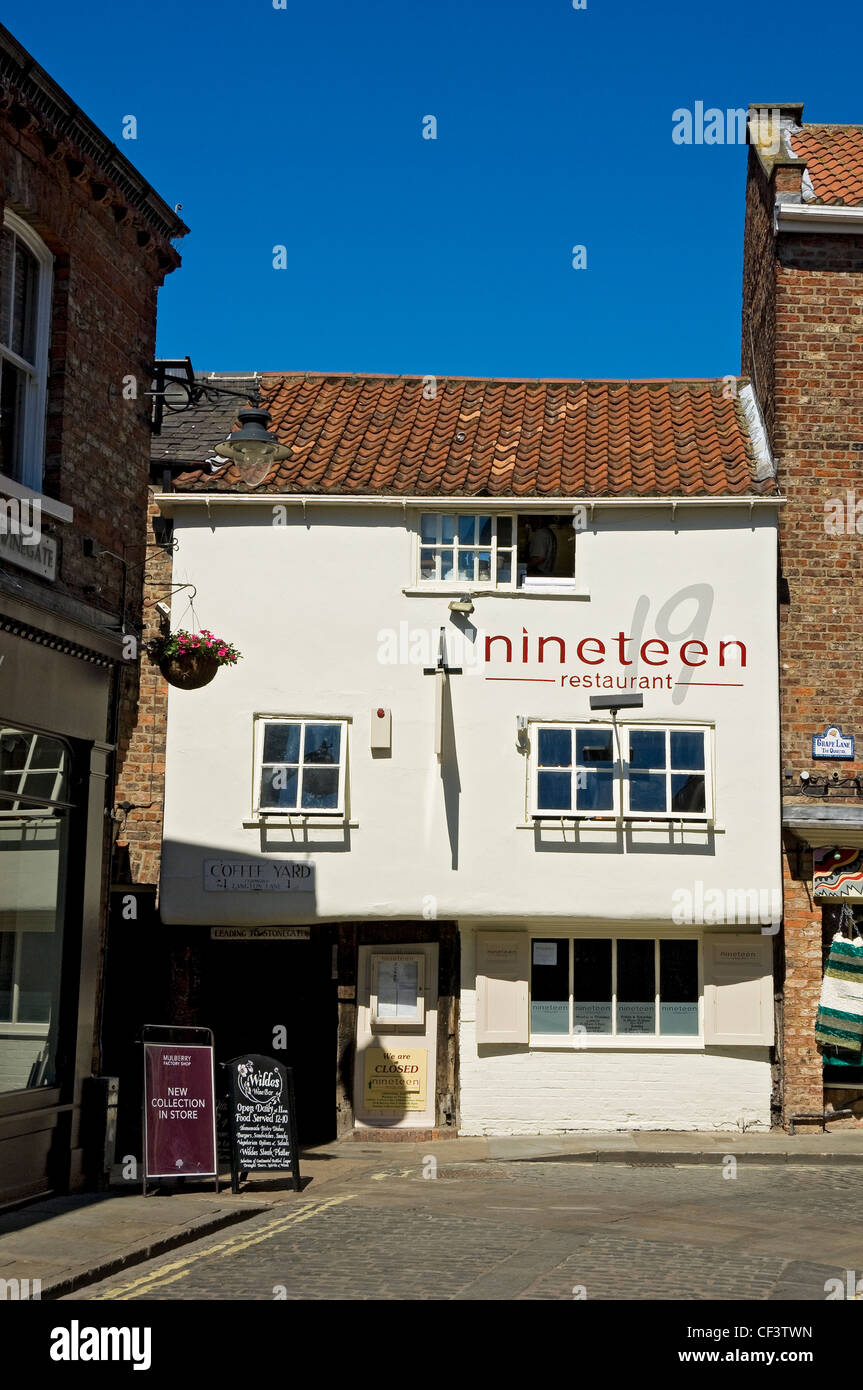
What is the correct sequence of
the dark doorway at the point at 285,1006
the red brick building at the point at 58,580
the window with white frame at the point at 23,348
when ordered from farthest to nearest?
the dark doorway at the point at 285,1006 → the window with white frame at the point at 23,348 → the red brick building at the point at 58,580

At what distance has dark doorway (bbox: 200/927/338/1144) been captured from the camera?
18.3 metres

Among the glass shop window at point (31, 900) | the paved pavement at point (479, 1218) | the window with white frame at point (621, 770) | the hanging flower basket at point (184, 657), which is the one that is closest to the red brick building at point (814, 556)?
the window with white frame at point (621, 770)

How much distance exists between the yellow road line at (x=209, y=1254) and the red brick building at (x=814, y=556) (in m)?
7.34

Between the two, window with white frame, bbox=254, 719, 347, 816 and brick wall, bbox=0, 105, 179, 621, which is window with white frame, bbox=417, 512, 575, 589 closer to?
window with white frame, bbox=254, 719, 347, 816

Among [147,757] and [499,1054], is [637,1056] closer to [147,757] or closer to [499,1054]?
[499,1054]

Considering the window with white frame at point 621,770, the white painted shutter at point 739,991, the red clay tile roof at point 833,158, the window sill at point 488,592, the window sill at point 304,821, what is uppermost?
the red clay tile roof at point 833,158

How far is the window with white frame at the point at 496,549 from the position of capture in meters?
18.5

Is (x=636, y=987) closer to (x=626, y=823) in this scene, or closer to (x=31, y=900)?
(x=626, y=823)

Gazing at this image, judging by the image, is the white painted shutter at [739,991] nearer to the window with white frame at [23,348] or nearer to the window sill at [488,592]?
the window sill at [488,592]

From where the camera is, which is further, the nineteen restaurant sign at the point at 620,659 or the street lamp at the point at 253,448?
the nineteen restaurant sign at the point at 620,659

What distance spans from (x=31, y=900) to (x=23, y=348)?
441 cm

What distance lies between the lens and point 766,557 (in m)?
18.1

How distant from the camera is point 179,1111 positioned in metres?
12.7

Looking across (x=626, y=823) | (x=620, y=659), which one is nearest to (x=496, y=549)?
(x=620, y=659)
